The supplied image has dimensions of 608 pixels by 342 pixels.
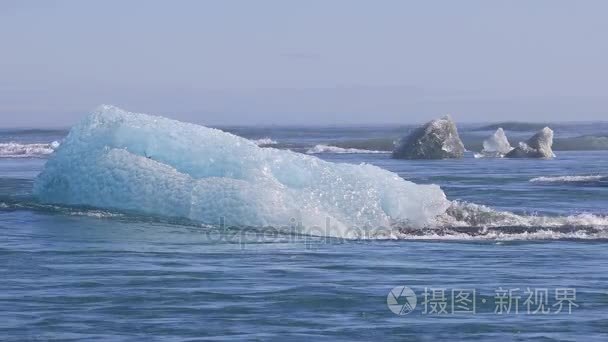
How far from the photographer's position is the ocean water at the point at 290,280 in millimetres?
11656

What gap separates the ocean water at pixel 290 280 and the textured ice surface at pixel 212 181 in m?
0.38

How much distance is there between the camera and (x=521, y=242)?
17.8 meters

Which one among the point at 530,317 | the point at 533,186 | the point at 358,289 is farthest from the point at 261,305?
the point at 533,186

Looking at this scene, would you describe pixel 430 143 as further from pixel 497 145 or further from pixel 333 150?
pixel 333 150

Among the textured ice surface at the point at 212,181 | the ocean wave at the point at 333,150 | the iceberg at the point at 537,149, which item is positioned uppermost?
the ocean wave at the point at 333,150

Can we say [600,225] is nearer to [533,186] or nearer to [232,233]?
[232,233]

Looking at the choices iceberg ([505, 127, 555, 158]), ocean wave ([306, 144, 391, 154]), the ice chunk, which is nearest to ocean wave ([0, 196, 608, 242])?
iceberg ([505, 127, 555, 158])

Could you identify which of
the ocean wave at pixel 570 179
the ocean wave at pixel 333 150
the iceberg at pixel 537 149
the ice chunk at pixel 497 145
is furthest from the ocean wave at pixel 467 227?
the ocean wave at pixel 333 150

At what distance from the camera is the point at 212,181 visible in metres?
19.7

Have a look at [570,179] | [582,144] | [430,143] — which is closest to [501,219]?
[570,179]

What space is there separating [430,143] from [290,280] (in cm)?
3105

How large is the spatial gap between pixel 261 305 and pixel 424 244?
5.32 meters

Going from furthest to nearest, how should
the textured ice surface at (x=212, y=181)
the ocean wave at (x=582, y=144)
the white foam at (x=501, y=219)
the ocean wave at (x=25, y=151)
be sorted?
the ocean wave at (x=582, y=144) < the ocean wave at (x=25, y=151) < the white foam at (x=501, y=219) < the textured ice surface at (x=212, y=181)

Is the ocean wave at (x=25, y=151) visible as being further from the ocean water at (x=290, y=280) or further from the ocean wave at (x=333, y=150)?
the ocean water at (x=290, y=280)
